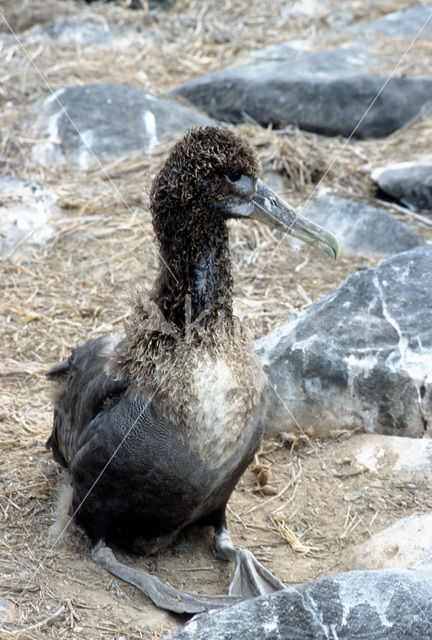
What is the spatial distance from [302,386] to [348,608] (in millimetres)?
2037

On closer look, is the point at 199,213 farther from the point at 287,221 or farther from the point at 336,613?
the point at 336,613

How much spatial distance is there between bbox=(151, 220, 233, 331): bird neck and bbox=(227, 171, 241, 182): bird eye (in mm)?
187

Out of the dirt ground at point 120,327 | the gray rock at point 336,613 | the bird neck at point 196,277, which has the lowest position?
the dirt ground at point 120,327

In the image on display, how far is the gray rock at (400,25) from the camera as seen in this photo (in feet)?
34.7

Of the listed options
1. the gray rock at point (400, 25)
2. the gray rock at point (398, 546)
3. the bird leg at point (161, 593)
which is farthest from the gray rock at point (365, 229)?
the gray rock at point (400, 25)

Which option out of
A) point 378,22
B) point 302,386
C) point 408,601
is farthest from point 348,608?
point 378,22

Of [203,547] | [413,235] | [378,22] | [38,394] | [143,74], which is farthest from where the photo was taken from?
[378,22]

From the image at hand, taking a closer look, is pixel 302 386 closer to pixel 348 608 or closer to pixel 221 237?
pixel 221 237

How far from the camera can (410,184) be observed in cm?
731

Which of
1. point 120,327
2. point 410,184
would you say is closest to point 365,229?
point 410,184

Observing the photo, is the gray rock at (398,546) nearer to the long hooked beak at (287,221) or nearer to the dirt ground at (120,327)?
the dirt ground at (120,327)

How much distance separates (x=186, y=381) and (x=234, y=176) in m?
0.89

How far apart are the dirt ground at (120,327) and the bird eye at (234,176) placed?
77 centimetres

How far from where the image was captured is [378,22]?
11070mm
